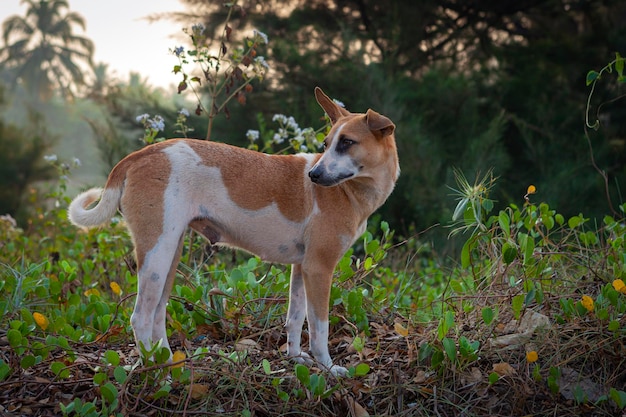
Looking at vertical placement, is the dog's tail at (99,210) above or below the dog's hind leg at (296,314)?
above

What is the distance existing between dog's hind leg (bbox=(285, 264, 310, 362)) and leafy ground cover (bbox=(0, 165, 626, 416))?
0.38ft

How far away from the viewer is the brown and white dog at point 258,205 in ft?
12.2

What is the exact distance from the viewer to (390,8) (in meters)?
11.6

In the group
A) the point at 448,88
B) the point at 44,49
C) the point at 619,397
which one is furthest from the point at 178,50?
the point at 44,49

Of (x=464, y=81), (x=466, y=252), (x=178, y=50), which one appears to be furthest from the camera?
(x=464, y=81)

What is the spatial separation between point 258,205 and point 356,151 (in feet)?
2.03

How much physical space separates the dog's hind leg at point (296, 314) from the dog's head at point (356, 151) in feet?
2.15

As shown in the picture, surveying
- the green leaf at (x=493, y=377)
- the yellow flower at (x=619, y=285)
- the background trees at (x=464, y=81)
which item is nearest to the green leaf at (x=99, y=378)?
the green leaf at (x=493, y=377)

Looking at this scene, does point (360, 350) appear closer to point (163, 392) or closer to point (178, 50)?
point (163, 392)

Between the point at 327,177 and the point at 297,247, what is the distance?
50 centimetres

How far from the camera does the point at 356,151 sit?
400 centimetres

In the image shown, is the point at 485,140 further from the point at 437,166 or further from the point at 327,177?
the point at 327,177

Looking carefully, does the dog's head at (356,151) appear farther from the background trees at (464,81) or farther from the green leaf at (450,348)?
the background trees at (464,81)

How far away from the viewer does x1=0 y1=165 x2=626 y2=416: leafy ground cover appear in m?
3.57
